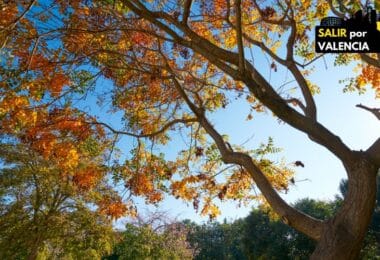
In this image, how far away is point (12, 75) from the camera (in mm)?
6285

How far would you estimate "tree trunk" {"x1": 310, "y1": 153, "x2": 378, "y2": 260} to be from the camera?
477 centimetres

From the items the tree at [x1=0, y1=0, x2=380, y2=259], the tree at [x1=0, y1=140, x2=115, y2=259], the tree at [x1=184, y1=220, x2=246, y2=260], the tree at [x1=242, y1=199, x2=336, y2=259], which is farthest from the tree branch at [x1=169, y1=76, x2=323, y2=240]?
the tree at [x1=184, y1=220, x2=246, y2=260]

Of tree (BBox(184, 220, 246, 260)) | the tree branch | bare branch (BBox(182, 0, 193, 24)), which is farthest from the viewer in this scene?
tree (BBox(184, 220, 246, 260))

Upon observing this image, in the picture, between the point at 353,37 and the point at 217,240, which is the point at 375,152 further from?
the point at 217,240

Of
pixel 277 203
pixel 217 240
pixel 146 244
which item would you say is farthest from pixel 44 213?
pixel 217 240

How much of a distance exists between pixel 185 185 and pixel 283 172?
218cm

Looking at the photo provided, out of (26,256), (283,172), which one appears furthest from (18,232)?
(283,172)

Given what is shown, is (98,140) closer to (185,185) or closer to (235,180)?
(185,185)

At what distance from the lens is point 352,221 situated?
489 centimetres

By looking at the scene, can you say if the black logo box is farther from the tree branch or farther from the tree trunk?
the tree branch

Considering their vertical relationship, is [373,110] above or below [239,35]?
below

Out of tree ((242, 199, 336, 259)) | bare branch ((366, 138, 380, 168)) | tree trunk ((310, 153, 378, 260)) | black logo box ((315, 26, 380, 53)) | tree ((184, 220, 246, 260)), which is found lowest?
tree trunk ((310, 153, 378, 260))

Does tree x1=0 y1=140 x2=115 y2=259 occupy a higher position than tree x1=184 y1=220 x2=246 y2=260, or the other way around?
tree x1=184 y1=220 x2=246 y2=260

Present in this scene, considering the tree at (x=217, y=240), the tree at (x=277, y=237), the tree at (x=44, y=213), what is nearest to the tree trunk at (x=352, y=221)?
the tree at (x=44, y=213)
